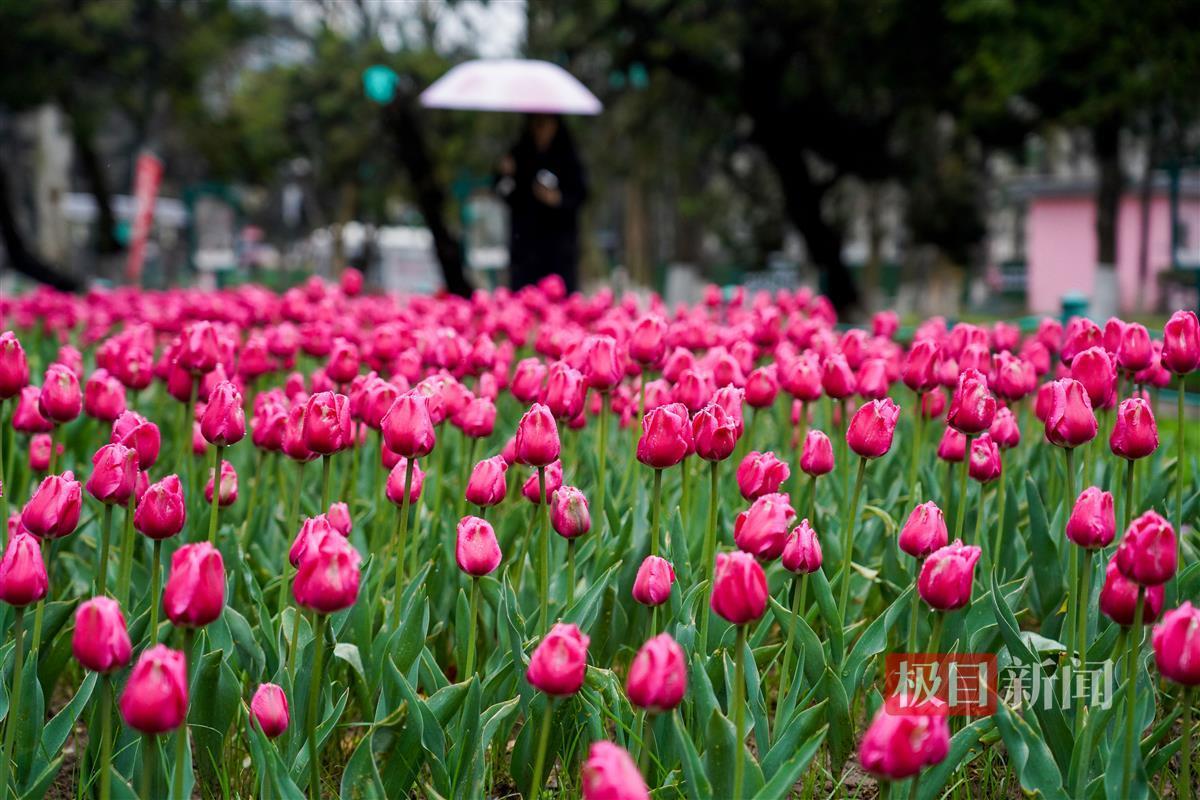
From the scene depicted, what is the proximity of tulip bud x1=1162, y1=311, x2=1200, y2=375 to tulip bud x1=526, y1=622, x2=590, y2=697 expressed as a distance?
159 cm

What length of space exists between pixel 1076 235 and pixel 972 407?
37388 mm

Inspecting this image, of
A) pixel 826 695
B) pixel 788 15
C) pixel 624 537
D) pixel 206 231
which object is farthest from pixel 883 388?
pixel 206 231

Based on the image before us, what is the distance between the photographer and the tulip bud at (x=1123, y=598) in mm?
2125

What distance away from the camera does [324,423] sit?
2.56 meters

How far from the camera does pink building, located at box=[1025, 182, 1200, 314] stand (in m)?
35.9

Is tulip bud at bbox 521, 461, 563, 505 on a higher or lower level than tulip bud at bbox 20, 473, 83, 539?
lower

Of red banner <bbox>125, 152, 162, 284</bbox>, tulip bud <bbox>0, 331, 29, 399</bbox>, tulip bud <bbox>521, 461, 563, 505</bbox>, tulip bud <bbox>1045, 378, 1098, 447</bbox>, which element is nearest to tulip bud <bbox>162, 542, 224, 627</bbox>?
tulip bud <bbox>521, 461, 563, 505</bbox>

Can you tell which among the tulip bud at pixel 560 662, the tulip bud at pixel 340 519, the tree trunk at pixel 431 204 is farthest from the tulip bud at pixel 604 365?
the tree trunk at pixel 431 204

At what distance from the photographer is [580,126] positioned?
31266 mm

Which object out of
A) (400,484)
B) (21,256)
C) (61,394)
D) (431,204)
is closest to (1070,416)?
(400,484)

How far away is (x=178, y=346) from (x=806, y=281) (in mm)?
35578

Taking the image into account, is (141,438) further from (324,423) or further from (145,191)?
(145,191)

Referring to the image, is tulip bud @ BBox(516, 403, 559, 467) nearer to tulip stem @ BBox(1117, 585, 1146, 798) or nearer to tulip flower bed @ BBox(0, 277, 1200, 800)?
tulip flower bed @ BBox(0, 277, 1200, 800)

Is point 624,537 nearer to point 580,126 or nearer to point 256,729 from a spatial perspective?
point 256,729
